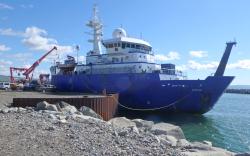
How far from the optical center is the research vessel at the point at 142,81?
30.6 meters

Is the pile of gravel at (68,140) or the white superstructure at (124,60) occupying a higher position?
the white superstructure at (124,60)

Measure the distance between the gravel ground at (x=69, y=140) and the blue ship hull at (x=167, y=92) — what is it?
684 inches

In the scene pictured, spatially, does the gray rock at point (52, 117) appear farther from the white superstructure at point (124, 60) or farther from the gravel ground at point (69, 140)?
the white superstructure at point (124, 60)

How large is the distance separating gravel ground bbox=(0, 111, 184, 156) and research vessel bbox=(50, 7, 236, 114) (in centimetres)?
1654

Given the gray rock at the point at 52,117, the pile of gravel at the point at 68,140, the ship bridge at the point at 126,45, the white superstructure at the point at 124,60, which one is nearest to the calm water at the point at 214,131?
the white superstructure at the point at 124,60

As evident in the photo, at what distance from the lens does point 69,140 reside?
424 inches

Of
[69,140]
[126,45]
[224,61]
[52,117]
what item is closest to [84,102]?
[52,117]

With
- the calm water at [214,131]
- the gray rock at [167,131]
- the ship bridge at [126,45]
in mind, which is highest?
the ship bridge at [126,45]

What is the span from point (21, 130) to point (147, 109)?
20370 millimetres

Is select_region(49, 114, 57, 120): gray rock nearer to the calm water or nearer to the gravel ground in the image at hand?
the gravel ground

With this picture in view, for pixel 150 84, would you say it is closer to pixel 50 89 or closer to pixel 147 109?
pixel 147 109

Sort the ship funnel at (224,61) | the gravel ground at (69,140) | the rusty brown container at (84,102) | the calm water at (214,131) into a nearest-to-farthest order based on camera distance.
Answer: the gravel ground at (69,140) → the rusty brown container at (84,102) → the calm water at (214,131) → the ship funnel at (224,61)

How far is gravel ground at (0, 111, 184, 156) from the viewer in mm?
9727

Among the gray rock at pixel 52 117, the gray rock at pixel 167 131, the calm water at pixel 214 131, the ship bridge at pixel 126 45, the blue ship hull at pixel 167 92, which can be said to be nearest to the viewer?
the gray rock at pixel 52 117
